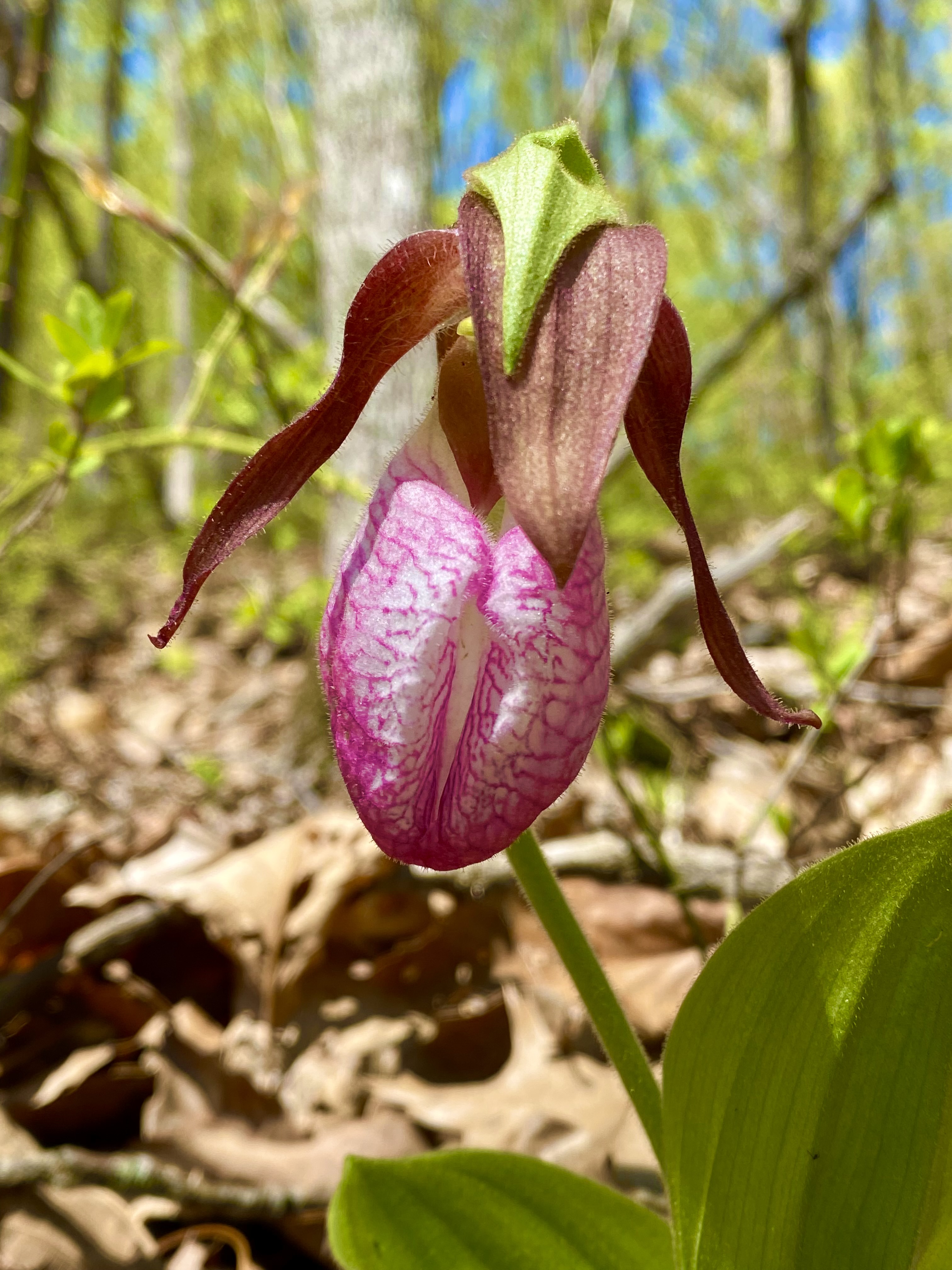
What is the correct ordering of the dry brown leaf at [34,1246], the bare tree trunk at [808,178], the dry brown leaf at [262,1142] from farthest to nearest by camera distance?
the bare tree trunk at [808,178] < the dry brown leaf at [262,1142] < the dry brown leaf at [34,1246]

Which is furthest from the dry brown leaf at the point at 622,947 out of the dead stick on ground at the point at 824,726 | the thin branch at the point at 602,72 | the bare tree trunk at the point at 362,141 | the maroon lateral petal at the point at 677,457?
the thin branch at the point at 602,72

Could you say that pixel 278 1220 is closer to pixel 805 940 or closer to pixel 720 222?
pixel 805 940

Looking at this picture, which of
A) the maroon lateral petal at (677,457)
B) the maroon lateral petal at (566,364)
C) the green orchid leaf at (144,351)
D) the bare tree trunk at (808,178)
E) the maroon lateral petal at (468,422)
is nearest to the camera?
the maroon lateral petal at (566,364)

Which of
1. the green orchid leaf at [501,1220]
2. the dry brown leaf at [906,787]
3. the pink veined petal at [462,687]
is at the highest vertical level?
the pink veined petal at [462,687]

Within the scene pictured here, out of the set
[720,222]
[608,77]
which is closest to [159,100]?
[720,222]

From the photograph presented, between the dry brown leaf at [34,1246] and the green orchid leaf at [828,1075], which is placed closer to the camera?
the green orchid leaf at [828,1075]

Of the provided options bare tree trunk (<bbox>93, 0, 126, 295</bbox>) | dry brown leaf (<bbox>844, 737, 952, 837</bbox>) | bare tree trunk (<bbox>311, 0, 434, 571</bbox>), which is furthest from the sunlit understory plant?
bare tree trunk (<bbox>93, 0, 126, 295</bbox>)

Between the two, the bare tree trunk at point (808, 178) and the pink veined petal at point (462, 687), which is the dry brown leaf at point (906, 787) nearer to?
the bare tree trunk at point (808, 178)

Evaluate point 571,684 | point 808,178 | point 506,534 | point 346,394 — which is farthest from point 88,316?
point 808,178

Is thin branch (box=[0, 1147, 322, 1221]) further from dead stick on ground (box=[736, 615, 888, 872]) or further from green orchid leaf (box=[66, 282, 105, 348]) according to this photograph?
green orchid leaf (box=[66, 282, 105, 348])
